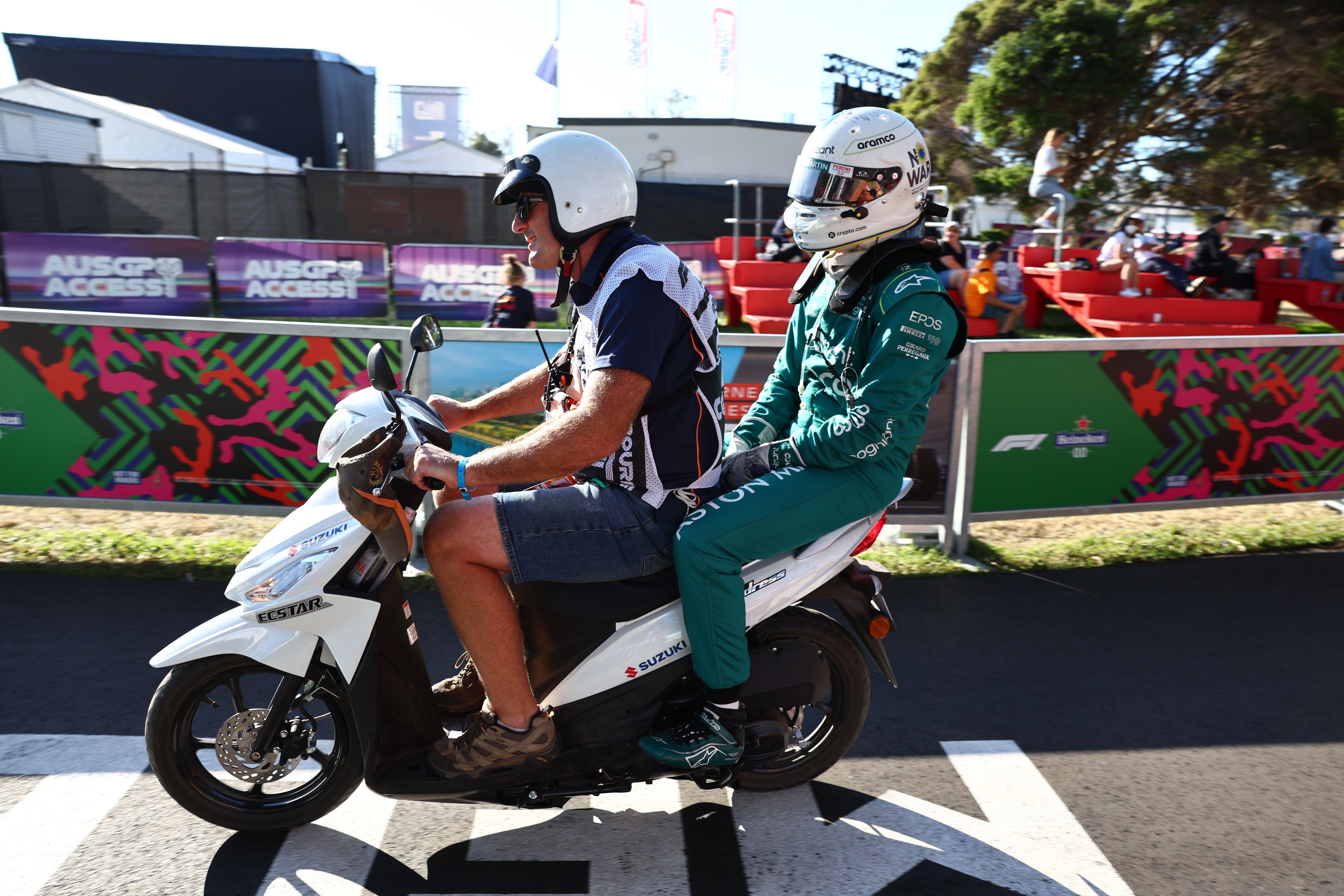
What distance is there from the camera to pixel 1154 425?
5750mm

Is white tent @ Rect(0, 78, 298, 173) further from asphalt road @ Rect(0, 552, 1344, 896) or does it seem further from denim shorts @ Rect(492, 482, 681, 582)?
denim shorts @ Rect(492, 482, 681, 582)

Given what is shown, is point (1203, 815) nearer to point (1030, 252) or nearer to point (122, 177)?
point (1030, 252)

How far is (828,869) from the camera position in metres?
2.82

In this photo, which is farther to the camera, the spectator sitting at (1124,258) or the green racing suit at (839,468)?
the spectator sitting at (1124,258)

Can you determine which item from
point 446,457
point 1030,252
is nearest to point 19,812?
point 446,457

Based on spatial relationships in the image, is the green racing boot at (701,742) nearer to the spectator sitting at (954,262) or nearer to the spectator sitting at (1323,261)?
the spectator sitting at (954,262)

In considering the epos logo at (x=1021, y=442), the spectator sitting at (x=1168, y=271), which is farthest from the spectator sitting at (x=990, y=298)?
the epos logo at (x=1021, y=442)

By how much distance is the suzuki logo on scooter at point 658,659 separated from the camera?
280cm

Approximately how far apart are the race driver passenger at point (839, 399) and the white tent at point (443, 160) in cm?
4045

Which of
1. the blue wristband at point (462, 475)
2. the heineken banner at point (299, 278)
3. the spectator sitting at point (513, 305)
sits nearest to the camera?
the blue wristband at point (462, 475)

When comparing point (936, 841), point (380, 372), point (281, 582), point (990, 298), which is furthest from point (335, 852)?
point (990, 298)

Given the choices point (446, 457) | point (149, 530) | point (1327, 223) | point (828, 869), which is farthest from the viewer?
point (1327, 223)

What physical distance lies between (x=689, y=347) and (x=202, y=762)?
2.10m

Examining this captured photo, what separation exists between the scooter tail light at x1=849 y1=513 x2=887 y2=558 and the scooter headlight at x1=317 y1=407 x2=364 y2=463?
152 centimetres
